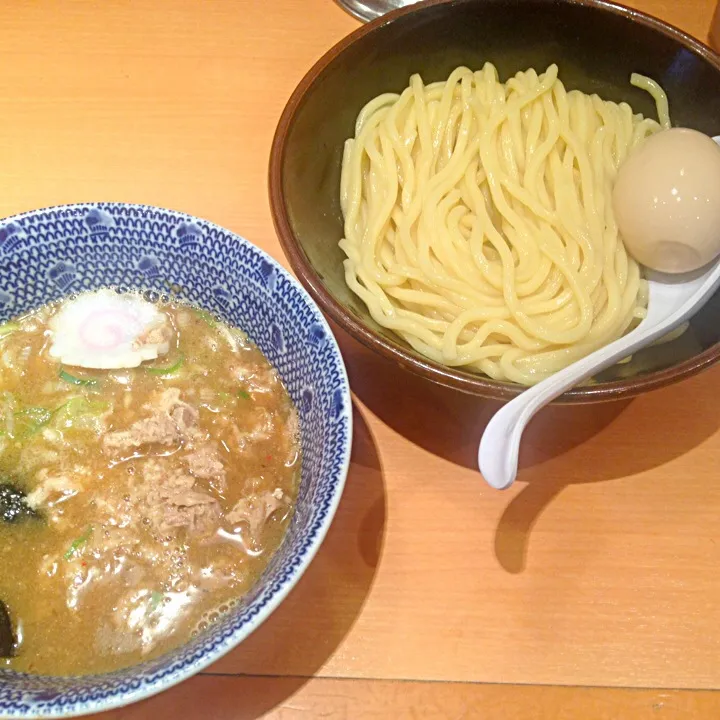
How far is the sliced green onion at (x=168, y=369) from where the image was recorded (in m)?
1.09

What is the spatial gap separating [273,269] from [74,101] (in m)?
0.95

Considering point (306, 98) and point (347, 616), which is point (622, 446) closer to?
point (347, 616)

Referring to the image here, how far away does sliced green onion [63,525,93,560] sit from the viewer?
95 cm

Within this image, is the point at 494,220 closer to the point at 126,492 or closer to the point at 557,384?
the point at 557,384

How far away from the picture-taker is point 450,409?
1.19 m

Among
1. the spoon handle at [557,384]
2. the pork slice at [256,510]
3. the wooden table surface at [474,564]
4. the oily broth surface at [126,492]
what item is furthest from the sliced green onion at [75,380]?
the spoon handle at [557,384]

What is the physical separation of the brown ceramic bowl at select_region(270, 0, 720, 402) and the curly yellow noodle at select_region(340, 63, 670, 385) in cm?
3

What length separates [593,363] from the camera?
1002 mm

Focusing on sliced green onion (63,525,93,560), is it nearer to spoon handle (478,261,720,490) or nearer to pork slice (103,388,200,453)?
pork slice (103,388,200,453)

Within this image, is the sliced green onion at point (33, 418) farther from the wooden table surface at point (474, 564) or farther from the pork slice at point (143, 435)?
the wooden table surface at point (474, 564)

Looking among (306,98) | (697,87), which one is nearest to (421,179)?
(306,98)

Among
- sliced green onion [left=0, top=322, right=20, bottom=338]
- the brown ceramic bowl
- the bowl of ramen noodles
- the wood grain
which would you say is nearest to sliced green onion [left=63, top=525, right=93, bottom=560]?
the bowl of ramen noodles

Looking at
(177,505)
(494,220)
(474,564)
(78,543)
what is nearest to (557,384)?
(474,564)

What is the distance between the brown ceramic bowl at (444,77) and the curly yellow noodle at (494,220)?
1.3 inches
